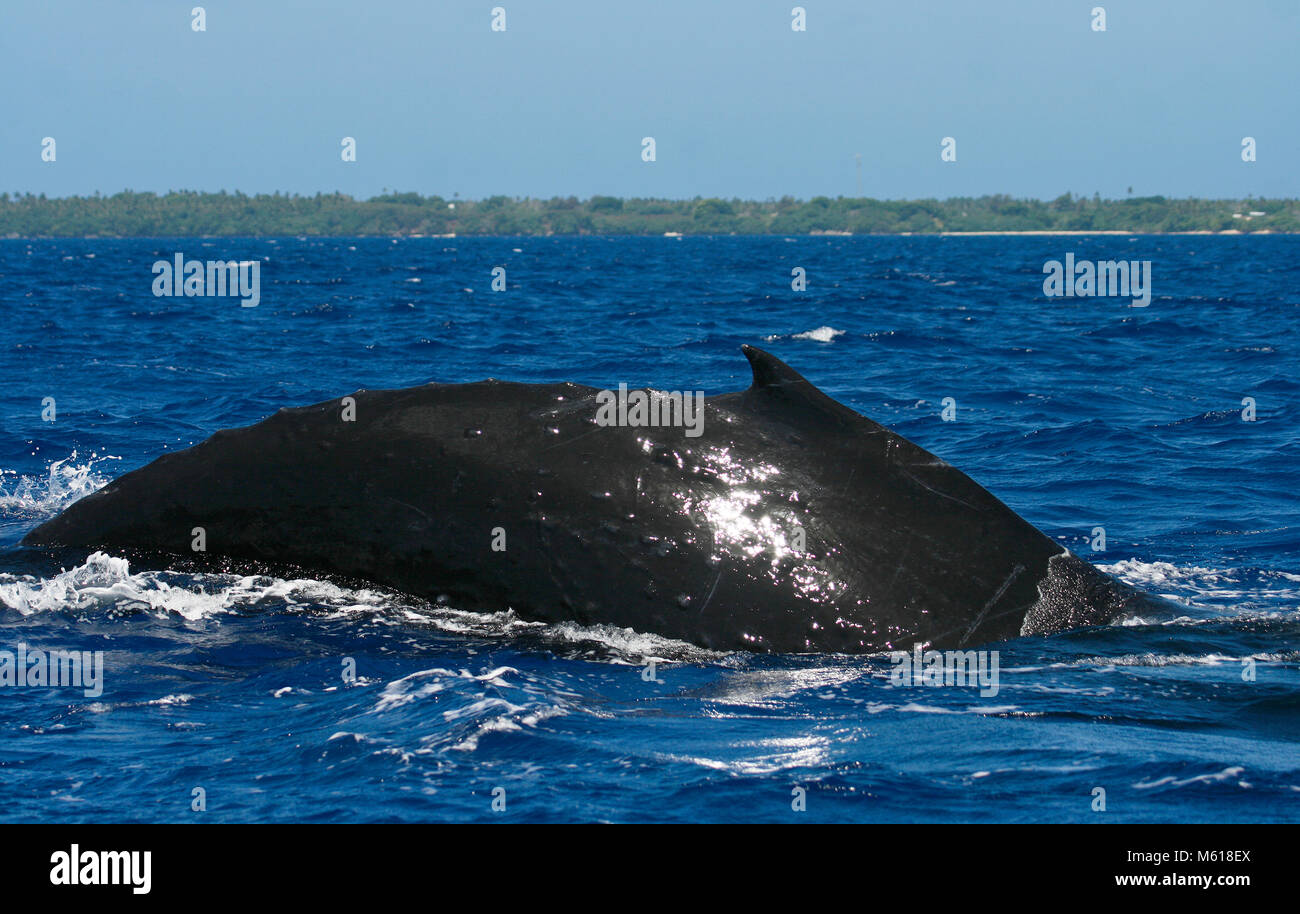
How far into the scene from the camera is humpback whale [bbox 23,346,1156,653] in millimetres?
6320

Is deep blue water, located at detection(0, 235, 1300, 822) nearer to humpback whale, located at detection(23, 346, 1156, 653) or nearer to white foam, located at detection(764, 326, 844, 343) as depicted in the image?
humpback whale, located at detection(23, 346, 1156, 653)

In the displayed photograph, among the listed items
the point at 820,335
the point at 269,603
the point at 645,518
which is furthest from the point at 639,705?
the point at 820,335

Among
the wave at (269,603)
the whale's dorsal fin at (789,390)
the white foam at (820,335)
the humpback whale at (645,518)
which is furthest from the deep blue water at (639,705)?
the white foam at (820,335)

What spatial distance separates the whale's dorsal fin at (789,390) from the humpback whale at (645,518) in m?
0.01

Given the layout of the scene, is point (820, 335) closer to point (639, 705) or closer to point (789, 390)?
point (789, 390)

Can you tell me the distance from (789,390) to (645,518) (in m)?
1.03

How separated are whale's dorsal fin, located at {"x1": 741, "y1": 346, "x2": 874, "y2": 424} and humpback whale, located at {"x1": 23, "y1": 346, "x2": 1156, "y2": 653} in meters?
0.01

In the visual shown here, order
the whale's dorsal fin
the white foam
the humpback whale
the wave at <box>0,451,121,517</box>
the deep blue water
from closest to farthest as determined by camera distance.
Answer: the deep blue water < the humpback whale < the whale's dorsal fin < the wave at <box>0,451,121,517</box> < the white foam

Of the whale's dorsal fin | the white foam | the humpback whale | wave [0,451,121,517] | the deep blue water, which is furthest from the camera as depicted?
the white foam


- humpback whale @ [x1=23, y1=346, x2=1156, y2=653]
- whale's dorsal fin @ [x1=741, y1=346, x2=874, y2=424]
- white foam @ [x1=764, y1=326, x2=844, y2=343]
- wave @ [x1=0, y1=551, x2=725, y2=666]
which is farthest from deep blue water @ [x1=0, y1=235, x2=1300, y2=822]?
white foam @ [x1=764, y1=326, x2=844, y2=343]

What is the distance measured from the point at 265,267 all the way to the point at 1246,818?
72.5 metres
